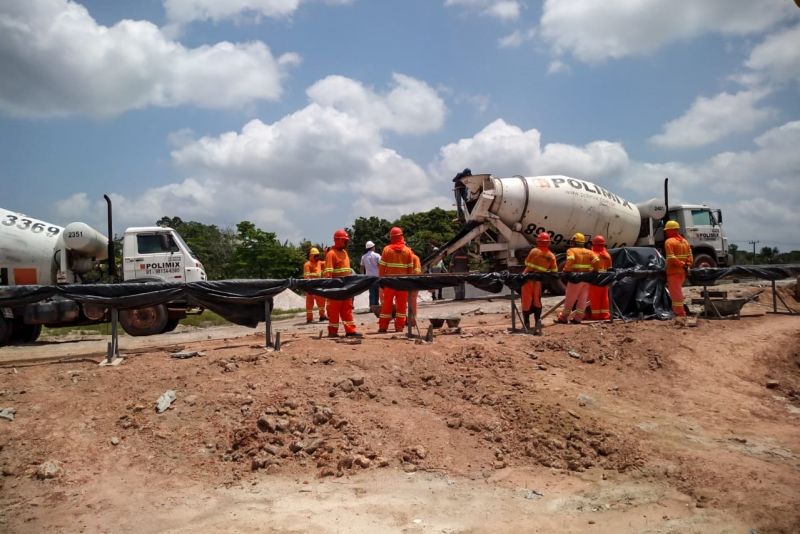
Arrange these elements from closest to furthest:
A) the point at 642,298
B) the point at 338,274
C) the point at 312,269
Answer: the point at 338,274
the point at 642,298
the point at 312,269

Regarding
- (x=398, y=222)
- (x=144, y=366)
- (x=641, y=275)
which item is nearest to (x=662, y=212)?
(x=641, y=275)

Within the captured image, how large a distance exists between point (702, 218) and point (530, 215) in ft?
22.7

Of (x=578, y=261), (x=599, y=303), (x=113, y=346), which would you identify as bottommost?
(x=113, y=346)

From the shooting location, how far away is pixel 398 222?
1866 inches

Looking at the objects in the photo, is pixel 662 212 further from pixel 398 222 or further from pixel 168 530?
pixel 398 222

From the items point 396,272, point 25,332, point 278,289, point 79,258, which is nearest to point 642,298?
point 396,272

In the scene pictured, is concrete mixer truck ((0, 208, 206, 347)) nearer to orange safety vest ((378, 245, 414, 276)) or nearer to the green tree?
orange safety vest ((378, 245, 414, 276))

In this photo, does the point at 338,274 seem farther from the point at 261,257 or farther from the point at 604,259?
the point at 261,257

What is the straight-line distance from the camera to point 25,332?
12.2m

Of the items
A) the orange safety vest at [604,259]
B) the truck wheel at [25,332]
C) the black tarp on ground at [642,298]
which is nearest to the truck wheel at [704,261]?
the black tarp on ground at [642,298]

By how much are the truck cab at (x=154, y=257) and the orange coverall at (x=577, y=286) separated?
812 cm

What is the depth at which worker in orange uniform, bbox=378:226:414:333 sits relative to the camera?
31.4 feet

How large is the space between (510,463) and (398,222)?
42359 millimetres

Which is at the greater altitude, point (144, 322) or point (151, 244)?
point (151, 244)
